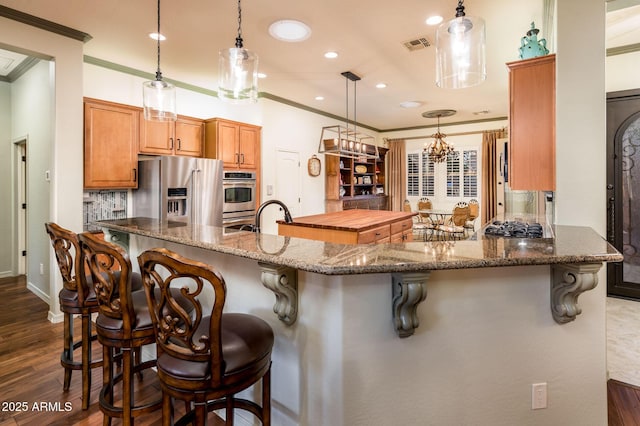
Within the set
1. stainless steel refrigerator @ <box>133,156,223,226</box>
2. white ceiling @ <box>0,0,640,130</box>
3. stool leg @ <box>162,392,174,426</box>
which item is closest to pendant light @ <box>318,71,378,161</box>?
white ceiling @ <box>0,0,640,130</box>

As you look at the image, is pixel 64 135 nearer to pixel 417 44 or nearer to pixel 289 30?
pixel 289 30

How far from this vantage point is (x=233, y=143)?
5012 mm

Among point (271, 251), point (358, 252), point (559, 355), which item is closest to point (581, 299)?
point (559, 355)

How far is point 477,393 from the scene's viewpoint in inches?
60.4

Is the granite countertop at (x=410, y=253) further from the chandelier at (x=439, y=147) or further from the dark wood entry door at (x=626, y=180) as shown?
the chandelier at (x=439, y=147)

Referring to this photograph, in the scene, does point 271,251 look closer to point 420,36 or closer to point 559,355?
point 559,355

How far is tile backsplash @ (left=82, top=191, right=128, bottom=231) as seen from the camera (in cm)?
395

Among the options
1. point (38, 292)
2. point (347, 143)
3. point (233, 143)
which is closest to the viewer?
point (38, 292)

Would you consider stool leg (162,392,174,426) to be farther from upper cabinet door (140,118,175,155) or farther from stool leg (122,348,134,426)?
upper cabinet door (140,118,175,155)

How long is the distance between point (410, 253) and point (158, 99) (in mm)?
2330

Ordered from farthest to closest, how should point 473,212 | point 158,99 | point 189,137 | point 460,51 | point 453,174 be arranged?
point 453,174 → point 473,212 → point 189,137 → point 158,99 → point 460,51

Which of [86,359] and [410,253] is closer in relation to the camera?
[410,253]

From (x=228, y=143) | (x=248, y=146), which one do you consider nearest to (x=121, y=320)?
(x=228, y=143)

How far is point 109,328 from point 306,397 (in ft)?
3.25
